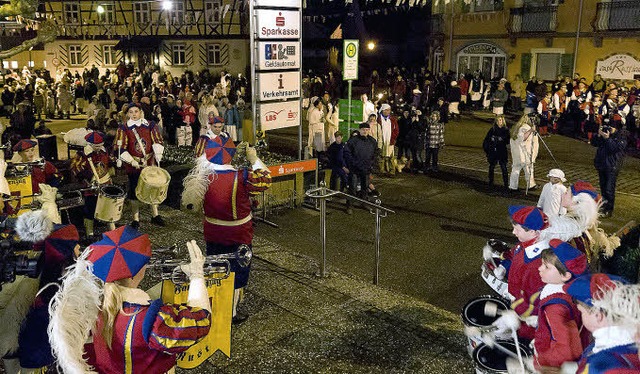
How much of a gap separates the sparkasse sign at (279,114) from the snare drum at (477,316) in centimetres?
698

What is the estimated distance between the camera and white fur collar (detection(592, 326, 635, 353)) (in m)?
2.90

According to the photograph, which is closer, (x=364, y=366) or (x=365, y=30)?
(x=364, y=366)

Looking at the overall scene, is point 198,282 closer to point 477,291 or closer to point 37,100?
point 477,291

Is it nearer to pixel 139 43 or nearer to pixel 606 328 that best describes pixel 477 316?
pixel 606 328

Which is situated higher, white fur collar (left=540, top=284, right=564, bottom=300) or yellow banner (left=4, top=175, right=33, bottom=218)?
white fur collar (left=540, top=284, right=564, bottom=300)

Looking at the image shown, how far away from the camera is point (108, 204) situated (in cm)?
720

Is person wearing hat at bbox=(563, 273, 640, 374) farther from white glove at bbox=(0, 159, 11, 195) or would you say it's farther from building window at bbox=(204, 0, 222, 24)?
building window at bbox=(204, 0, 222, 24)

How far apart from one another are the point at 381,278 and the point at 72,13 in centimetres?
3683

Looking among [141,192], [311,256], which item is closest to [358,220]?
[311,256]

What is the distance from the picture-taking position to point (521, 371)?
142 inches

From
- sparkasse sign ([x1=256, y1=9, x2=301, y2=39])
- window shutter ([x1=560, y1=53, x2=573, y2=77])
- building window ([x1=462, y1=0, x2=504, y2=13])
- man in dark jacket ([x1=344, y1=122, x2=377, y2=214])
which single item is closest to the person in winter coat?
man in dark jacket ([x1=344, y1=122, x2=377, y2=214])

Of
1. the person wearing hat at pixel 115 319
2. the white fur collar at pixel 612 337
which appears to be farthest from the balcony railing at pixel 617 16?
the person wearing hat at pixel 115 319

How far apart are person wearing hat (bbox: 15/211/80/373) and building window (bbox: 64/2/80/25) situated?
37.7 meters

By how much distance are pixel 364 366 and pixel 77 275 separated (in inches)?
111
